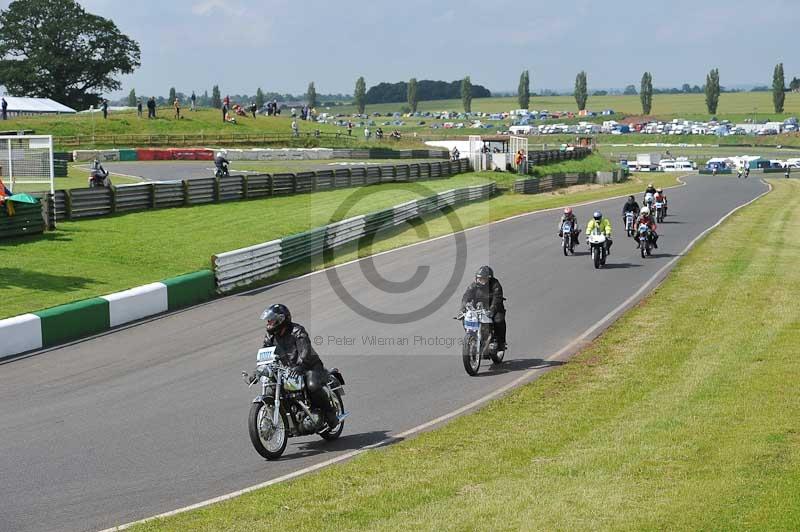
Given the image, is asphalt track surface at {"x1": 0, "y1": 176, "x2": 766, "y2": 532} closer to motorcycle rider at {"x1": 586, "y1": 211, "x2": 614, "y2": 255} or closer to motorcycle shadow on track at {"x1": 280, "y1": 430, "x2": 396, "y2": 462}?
motorcycle shadow on track at {"x1": 280, "y1": 430, "x2": 396, "y2": 462}

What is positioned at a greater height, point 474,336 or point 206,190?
point 206,190

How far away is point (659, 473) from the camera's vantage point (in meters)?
10.2

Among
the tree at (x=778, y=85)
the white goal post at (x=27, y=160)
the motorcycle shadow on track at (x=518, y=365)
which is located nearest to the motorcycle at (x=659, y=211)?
the white goal post at (x=27, y=160)

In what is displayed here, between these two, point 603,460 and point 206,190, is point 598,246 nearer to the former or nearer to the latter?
point 206,190

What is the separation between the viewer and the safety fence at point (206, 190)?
31.8 m

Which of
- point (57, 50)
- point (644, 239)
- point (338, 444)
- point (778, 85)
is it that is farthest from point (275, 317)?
point (778, 85)

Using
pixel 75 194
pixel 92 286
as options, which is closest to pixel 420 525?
pixel 92 286

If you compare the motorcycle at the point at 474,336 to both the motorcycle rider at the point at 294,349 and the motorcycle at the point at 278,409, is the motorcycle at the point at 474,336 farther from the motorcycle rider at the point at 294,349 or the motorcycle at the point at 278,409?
the motorcycle rider at the point at 294,349

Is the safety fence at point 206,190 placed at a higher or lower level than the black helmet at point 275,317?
higher

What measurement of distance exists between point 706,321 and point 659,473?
35.8ft

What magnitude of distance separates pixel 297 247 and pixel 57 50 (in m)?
82.2

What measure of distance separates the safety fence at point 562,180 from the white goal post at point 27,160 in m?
32.3

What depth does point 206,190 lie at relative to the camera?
124ft

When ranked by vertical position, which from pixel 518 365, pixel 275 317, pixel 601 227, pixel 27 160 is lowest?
pixel 518 365
